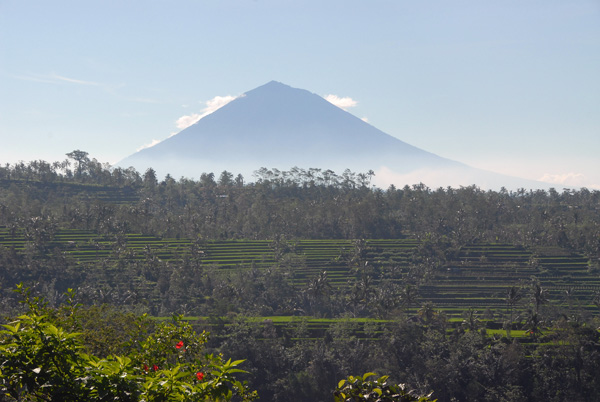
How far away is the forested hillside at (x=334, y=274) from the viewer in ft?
144

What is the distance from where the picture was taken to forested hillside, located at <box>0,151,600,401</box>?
4381 cm

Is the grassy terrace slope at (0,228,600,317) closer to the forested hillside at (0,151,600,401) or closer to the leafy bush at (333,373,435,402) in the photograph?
the forested hillside at (0,151,600,401)

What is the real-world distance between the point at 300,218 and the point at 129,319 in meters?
64.1

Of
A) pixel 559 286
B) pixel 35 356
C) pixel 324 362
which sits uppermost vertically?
pixel 35 356

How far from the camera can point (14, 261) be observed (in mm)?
62156

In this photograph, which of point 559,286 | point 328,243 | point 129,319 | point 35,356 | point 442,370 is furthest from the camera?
point 328,243

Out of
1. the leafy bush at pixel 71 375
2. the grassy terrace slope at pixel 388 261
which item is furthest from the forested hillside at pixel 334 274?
the leafy bush at pixel 71 375

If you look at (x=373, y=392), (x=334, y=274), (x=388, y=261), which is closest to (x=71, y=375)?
(x=373, y=392)

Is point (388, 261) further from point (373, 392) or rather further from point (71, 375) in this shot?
point (71, 375)

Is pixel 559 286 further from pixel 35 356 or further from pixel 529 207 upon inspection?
pixel 35 356

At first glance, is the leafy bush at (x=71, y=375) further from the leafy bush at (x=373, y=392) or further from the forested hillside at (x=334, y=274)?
the forested hillside at (x=334, y=274)

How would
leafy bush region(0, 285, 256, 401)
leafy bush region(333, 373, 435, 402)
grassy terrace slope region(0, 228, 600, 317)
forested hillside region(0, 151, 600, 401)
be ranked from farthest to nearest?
grassy terrace slope region(0, 228, 600, 317) → forested hillside region(0, 151, 600, 401) → leafy bush region(333, 373, 435, 402) → leafy bush region(0, 285, 256, 401)

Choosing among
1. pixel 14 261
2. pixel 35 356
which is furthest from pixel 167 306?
pixel 35 356

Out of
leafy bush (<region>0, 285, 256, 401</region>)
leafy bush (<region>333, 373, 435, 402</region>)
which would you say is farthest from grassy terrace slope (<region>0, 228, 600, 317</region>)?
leafy bush (<region>0, 285, 256, 401</region>)
